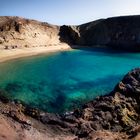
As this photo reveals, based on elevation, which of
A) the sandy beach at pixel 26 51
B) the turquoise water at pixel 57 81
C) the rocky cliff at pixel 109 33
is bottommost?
the turquoise water at pixel 57 81

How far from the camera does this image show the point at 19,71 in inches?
1412

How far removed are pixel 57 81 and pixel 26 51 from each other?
86.4 feet

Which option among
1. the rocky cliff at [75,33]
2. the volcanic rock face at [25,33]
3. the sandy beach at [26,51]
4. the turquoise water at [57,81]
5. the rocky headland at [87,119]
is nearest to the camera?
the rocky headland at [87,119]

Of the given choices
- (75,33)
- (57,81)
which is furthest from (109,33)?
(57,81)

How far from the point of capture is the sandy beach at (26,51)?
48372mm

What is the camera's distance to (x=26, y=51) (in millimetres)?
54688

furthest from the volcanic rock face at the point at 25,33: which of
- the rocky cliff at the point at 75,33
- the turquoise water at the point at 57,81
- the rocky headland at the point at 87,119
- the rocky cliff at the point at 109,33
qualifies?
the rocky headland at the point at 87,119

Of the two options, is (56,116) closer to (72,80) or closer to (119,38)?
(72,80)

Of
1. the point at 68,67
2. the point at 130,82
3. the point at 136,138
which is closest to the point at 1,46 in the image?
the point at 68,67

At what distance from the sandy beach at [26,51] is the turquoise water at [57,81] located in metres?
3.06

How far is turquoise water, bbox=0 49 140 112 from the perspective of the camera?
22703mm

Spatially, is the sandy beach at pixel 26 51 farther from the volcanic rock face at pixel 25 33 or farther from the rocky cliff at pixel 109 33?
the rocky cliff at pixel 109 33

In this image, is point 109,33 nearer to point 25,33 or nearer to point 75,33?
point 75,33

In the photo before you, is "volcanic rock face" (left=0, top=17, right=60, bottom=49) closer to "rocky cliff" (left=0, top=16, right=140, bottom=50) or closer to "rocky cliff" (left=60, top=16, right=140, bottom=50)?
"rocky cliff" (left=0, top=16, right=140, bottom=50)
